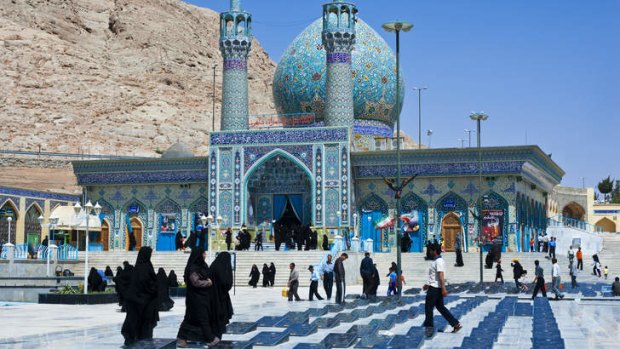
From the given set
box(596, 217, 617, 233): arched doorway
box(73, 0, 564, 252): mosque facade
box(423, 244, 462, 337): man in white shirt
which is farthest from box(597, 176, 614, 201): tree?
box(423, 244, 462, 337): man in white shirt

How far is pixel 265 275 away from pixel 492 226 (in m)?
8.54

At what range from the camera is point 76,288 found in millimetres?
19797

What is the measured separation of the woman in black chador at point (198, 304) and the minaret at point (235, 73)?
21813mm

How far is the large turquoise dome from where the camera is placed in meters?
34.0

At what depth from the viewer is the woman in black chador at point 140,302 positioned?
10164mm

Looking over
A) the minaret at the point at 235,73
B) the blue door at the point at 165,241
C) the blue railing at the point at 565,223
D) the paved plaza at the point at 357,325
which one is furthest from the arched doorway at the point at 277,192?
the paved plaza at the point at 357,325

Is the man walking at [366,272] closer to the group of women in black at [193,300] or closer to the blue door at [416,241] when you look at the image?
the group of women in black at [193,300]

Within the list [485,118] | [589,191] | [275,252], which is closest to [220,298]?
[275,252]

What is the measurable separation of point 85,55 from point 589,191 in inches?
1725

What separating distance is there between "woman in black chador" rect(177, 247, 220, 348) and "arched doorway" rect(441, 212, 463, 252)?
2103cm

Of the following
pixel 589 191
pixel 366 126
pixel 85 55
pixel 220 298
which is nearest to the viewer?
pixel 220 298

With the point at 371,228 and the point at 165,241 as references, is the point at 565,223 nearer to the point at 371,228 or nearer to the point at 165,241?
the point at 371,228

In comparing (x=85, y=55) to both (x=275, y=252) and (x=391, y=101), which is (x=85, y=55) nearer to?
(x=391, y=101)

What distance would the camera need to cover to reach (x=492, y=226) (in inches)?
1179
